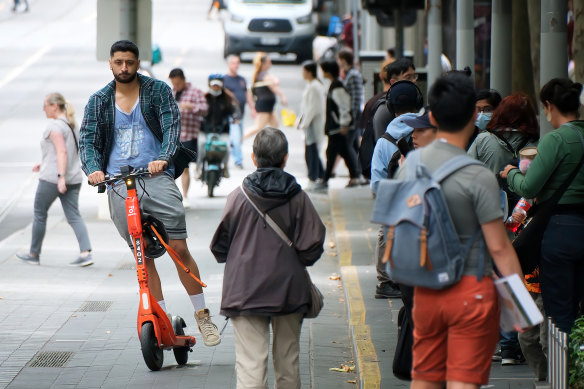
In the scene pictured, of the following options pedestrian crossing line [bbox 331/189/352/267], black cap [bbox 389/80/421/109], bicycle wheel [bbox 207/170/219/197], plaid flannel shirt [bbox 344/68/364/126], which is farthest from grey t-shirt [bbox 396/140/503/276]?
plaid flannel shirt [bbox 344/68/364/126]

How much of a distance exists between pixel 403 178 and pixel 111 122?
3.05 metres

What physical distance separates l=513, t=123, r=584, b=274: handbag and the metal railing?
764mm

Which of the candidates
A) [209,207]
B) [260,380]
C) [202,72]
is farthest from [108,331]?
[202,72]

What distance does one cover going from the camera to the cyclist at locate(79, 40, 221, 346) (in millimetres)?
7340

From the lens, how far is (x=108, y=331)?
8.65 metres

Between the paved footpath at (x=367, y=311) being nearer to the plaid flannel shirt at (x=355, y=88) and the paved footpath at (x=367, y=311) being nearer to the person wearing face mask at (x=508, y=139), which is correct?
the person wearing face mask at (x=508, y=139)

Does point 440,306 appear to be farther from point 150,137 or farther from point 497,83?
point 497,83

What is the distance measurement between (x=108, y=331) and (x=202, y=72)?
2595cm

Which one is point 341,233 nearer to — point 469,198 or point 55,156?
point 55,156

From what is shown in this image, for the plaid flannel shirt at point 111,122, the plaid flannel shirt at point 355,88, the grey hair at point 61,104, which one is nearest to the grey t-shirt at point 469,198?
the plaid flannel shirt at point 111,122

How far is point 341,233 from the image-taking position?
12875 millimetres

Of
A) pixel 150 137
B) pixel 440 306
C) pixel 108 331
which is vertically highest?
pixel 150 137

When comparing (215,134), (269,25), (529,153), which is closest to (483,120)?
(529,153)

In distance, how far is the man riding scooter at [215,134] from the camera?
15984 mm
